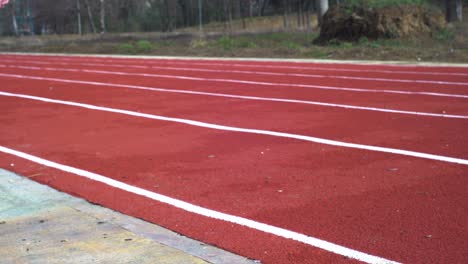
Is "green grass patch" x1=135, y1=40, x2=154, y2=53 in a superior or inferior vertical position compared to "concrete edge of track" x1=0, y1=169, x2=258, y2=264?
superior

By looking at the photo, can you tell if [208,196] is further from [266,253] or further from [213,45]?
[213,45]

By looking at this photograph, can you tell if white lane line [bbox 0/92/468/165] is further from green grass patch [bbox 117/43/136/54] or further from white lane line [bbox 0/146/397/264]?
green grass patch [bbox 117/43/136/54]

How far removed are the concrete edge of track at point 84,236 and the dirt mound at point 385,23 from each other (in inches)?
952

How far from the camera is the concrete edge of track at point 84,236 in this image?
14.4 feet

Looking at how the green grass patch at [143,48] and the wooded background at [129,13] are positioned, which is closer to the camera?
the green grass patch at [143,48]

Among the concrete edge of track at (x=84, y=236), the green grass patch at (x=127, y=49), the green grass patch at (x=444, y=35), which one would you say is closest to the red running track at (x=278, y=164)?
the concrete edge of track at (x=84, y=236)

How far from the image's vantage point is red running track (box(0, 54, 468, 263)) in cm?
476

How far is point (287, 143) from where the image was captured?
8.30m

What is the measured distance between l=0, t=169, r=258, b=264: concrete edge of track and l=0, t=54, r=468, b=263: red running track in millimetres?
189

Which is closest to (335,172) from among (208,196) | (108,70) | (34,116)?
(208,196)

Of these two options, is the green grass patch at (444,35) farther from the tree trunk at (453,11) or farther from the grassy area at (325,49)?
the tree trunk at (453,11)

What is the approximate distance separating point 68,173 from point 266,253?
10.9 feet

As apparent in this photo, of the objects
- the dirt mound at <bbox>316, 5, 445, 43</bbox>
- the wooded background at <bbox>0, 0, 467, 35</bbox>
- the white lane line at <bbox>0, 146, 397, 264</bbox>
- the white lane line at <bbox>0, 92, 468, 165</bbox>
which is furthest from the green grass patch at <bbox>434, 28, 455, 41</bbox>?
the wooded background at <bbox>0, 0, 467, 35</bbox>

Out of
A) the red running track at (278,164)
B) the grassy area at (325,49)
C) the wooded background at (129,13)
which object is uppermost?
the wooded background at (129,13)
